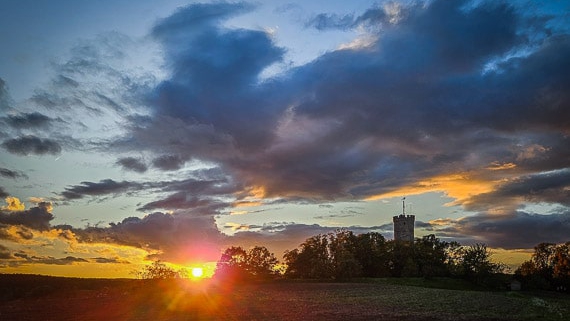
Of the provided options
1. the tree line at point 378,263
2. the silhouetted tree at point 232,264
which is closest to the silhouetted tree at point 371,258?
the tree line at point 378,263

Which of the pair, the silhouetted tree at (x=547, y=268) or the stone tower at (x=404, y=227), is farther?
the stone tower at (x=404, y=227)

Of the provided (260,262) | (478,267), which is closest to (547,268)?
(478,267)

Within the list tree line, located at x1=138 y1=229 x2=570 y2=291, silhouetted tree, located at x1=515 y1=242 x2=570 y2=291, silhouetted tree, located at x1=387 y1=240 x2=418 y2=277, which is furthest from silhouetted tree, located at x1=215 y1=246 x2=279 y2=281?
silhouetted tree, located at x1=515 y1=242 x2=570 y2=291

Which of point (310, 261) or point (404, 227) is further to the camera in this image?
point (404, 227)

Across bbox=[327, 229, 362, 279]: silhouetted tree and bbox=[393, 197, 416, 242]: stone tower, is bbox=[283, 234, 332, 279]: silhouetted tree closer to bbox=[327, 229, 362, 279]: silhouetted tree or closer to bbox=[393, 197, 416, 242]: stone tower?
bbox=[327, 229, 362, 279]: silhouetted tree

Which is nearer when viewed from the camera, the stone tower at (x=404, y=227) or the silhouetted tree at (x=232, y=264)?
the silhouetted tree at (x=232, y=264)

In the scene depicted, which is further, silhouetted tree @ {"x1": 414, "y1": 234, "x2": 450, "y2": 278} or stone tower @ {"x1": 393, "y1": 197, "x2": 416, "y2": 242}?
stone tower @ {"x1": 393, "y1": 197, "x2": 416, "y2": 242}

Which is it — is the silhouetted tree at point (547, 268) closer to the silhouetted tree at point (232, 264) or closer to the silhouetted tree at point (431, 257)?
the silhouetted tree at point (431, 257)

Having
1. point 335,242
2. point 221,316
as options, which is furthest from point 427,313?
point 335,242

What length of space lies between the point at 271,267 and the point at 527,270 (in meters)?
76.6

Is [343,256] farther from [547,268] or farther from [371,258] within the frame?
[547,268]

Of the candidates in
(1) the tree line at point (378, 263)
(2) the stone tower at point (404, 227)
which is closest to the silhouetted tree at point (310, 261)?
(1) the tree line at point (378, 263)

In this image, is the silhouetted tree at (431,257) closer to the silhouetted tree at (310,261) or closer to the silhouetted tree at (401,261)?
the silhouetted tree at (401,261)

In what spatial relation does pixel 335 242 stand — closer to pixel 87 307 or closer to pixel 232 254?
pixel 232 254
